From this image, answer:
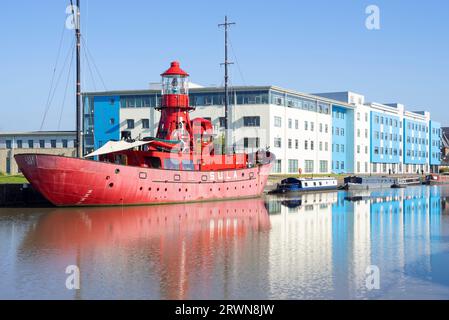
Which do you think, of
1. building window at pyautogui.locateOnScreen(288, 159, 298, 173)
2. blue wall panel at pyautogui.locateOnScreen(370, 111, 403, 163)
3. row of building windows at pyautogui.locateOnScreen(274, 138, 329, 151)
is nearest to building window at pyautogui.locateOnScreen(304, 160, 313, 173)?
row of building windows at pyautogui.locateOnScreen(274, 138, 329, 151)

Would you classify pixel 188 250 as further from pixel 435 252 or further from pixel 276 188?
pixel 276 188

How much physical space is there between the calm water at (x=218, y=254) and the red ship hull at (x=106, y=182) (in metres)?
1.30

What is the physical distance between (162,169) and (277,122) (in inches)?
1578

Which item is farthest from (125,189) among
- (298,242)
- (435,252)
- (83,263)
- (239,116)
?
(239,116)

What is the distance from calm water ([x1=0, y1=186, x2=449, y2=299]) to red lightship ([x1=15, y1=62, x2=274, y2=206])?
5.87ft

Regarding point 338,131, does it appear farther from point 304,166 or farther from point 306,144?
point 304,166

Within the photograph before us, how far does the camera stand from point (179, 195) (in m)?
46.2

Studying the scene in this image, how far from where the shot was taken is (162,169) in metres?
43.7

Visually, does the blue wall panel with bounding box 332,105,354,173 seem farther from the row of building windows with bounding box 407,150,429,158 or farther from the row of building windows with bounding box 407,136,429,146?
the row of building windows with bounding box 407,150,429,158

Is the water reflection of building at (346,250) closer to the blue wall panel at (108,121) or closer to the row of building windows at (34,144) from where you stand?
the blue wall panel at (108,121)

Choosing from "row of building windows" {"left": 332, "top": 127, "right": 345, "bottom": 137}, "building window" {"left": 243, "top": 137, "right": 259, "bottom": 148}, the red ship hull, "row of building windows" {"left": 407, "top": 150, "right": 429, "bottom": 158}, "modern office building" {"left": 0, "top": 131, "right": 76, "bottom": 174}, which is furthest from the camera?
"row of building windows" {"left": 407, "top": 150, "right": 429, "bottom": 158}

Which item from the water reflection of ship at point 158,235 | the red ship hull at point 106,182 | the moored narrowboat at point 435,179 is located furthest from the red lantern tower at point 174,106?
the moored narrowboat at point 435,179

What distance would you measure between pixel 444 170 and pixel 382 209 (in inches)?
4334

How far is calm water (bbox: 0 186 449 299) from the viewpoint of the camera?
1756 cm
